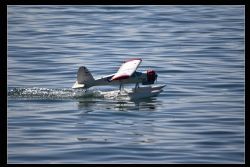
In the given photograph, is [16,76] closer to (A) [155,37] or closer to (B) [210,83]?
(B) [210,83]

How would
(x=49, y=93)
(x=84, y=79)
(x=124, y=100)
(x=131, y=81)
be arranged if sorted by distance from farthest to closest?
(x=49, y=93)
(x=131, y=81)
(x=124, y=100)
(x=84, y=79)

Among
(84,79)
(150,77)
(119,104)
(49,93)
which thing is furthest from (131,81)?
(49,93)

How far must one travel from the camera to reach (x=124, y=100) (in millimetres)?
34781

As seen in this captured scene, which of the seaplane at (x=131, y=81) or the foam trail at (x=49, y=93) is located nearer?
the seaplane at (x=131, y=81)

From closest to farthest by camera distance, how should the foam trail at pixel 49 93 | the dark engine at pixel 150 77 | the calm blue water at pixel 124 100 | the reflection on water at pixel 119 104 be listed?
1. the calm blue water at pixel 124 100
2. the reflection on water at pixel 119 104
3. the dark engine at pixel 150 77
4. the foam trail at pixel 49 93

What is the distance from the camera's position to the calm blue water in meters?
26.8

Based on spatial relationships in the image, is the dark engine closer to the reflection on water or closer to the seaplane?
the seaplane

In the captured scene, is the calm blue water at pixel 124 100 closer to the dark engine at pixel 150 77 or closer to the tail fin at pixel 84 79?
the tail fin at pixel 84 79

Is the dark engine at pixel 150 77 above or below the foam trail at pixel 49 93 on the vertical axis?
above

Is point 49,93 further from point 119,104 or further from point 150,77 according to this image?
point 150,77

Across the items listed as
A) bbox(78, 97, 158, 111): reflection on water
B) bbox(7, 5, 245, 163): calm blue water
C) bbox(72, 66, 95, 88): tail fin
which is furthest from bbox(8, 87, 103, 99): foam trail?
bbox(72, 66, 95, 88): tail fin

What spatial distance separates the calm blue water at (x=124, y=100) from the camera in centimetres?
2683

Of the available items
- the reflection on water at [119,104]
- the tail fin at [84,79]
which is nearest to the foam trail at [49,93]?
the reflection on water at [119,104]

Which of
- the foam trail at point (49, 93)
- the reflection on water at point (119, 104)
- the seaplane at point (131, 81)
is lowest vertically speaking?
the reflection on water at point (119, 104)
